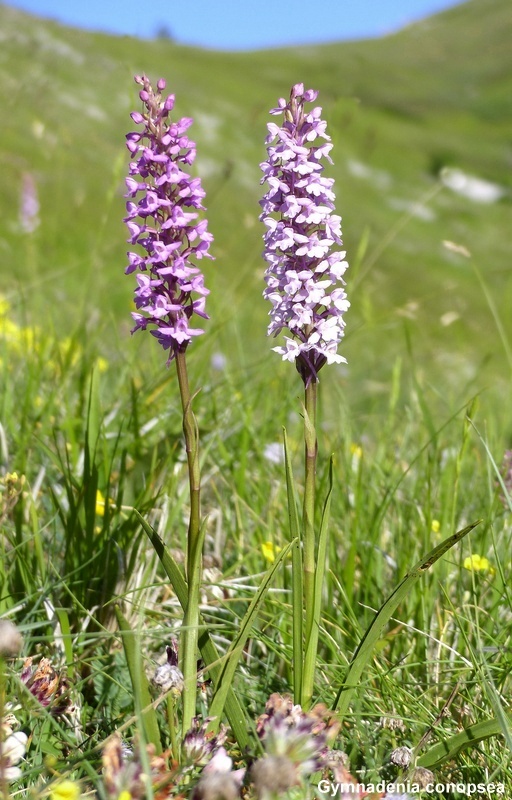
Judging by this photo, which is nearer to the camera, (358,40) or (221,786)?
(221,786)

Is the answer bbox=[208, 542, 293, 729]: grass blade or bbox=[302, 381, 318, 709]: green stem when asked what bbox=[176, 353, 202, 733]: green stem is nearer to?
bbox=[208, 542, 293, 729]: grass blade

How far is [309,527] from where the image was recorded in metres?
1.80

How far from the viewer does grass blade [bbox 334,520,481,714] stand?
1.75m

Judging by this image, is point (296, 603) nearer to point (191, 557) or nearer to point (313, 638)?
point (313, 638)

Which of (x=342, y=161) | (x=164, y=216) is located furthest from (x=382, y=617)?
(x=342, y=161)

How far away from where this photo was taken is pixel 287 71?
294ft

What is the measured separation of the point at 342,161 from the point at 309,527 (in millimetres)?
68522

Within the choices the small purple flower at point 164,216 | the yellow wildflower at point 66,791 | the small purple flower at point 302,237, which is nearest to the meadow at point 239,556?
the yellow wildflower at point 66,791

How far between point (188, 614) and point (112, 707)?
0.61 meters

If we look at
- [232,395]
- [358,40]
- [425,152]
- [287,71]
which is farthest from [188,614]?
[358,40]

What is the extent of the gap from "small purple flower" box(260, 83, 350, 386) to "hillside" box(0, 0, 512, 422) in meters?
1.83

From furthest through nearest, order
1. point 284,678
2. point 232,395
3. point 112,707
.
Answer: point 232,395 → point 284,678 → point 112,707

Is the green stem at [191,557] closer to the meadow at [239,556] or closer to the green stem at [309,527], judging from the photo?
the meadow at [239,556]

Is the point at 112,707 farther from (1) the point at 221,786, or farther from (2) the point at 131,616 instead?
(1) the point at 221,786
